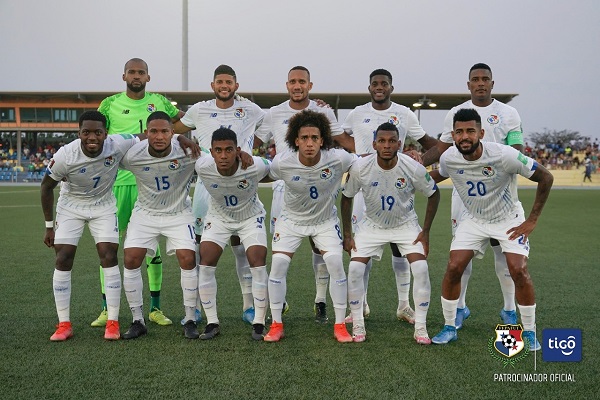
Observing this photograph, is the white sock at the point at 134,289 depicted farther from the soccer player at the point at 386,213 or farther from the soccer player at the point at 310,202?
the soccer player at the point at 386,213

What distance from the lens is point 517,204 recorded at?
214 inches

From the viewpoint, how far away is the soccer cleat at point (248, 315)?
19.3ft

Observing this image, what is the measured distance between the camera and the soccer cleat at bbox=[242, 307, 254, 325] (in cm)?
588

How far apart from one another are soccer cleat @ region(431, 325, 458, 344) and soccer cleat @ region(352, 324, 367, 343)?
1.96ft

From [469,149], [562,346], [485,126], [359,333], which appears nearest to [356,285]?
[359,333]

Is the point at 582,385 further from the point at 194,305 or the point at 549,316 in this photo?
the point at 194,305

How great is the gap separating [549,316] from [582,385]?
199 cm

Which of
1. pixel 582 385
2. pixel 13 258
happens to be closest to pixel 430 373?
pixel 582 385

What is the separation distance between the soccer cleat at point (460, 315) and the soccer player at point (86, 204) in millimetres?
3146

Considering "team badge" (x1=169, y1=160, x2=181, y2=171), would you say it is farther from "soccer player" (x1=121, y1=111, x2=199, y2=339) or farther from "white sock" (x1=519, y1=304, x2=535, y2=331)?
"white sock" (x1=519, y1=304, x2=535, y2=331)

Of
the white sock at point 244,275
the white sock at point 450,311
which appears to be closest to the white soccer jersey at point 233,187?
the white sock at point 244,275

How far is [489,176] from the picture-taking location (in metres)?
5.20

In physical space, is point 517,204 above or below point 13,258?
above

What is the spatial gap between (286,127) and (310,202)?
1109mm
